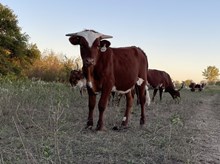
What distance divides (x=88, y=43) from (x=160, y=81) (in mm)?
13688

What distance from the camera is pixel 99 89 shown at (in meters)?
8.12

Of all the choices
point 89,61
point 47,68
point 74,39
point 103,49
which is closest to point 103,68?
point 103,49

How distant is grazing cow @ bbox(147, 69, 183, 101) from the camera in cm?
2052

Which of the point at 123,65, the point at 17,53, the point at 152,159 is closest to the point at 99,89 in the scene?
→ the point at 123,65

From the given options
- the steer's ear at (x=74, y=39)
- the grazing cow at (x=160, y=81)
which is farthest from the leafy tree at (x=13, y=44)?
the steer's ear at (x=74, y=39)

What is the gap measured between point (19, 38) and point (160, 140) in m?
33.6

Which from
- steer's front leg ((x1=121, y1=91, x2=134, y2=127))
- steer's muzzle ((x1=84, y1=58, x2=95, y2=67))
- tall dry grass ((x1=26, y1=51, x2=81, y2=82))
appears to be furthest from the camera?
tall dry grass ((x1=26, y1=51, x2=81, y2=82))

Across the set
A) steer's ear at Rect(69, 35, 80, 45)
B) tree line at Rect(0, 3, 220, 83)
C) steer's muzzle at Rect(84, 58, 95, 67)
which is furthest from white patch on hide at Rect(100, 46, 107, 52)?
tree line at Rect(0, 3, 220, 83)

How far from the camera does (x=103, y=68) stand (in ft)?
26.3

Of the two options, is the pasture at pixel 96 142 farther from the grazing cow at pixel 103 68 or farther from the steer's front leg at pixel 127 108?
the grazing cow at pixel 103 68

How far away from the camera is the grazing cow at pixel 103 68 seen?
25.3 ft

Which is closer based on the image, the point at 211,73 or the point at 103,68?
the point at 103,68

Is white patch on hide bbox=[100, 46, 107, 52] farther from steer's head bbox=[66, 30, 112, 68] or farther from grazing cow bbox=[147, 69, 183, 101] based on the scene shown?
grazing cow bbox=[147, 69, 183, 101]

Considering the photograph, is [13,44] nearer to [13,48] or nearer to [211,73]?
[13,48]
